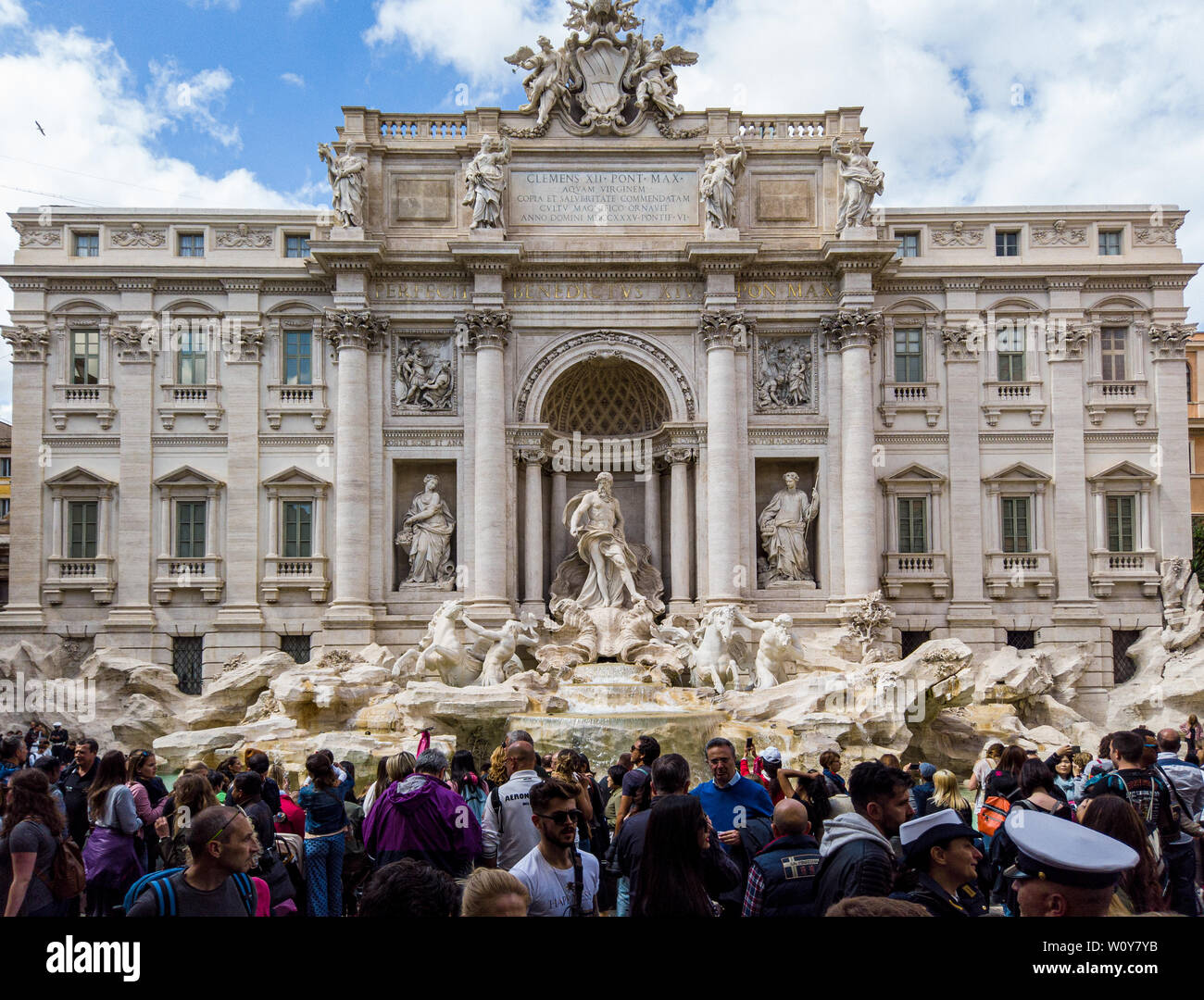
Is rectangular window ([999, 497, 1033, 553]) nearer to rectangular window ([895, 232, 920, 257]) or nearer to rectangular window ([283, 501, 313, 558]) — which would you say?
rectangular window ([895, 232, 920, 257])

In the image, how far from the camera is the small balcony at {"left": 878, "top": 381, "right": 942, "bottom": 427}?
98.3 feet

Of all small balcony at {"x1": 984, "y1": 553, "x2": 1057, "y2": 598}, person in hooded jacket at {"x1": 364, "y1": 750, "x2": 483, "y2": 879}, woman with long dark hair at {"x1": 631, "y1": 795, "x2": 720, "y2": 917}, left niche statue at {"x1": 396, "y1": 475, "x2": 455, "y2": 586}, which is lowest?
person in hooded jacket at {"x1": 364, "y1": 750, "x2": 483, "y2": 879}

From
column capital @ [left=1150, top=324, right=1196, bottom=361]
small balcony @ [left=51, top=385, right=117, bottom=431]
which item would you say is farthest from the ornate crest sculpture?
column capital @ [left=1150, top=324, right=1196, bottom=361]

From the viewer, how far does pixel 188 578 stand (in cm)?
2895

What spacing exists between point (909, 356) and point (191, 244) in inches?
807

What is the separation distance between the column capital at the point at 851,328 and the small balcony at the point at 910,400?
1.58m

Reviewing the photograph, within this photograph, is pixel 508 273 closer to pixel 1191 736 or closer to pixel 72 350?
pixel 72 350

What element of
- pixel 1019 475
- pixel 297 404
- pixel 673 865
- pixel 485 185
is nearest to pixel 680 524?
pixel 1019 475

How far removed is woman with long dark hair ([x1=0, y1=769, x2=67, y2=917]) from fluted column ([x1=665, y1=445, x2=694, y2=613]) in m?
22.8

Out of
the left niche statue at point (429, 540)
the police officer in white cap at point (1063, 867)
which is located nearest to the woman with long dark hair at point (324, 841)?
the police officer in white cap at point (1063, 867)

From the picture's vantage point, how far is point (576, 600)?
27.7m

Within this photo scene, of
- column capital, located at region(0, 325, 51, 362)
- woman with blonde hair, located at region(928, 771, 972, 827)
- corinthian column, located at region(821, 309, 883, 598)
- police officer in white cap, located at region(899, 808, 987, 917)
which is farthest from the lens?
column capital, located at region(0, 325, 51, 362)
